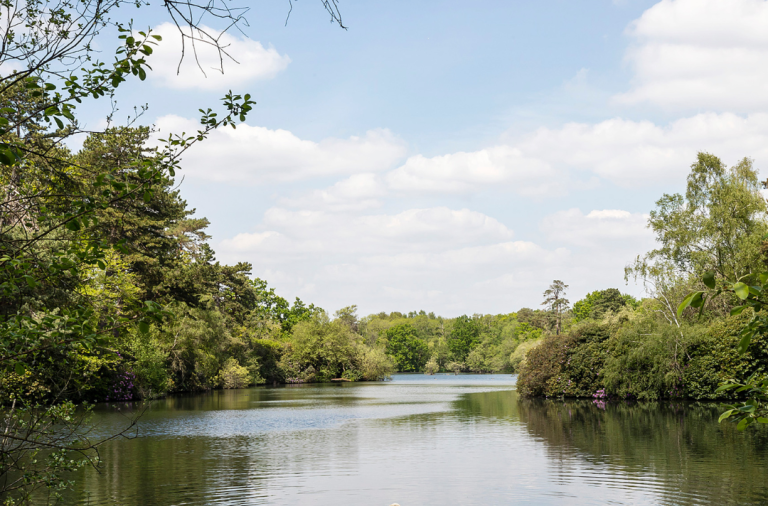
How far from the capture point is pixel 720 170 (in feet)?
143

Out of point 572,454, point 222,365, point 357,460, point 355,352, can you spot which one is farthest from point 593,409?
point 355,352

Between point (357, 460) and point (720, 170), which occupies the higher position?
point (720, 170)

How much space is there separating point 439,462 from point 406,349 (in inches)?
4966

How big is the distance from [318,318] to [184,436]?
62.2m

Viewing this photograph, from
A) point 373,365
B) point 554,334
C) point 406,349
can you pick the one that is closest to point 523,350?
point 554,334

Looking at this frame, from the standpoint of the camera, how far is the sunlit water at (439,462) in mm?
12141

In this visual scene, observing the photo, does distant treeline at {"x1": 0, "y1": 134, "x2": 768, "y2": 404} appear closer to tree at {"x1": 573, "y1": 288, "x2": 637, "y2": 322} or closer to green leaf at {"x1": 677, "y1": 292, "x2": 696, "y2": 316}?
green leaf at {"x1": 677, "y1": 292, "x2": 696, "y2": 316}

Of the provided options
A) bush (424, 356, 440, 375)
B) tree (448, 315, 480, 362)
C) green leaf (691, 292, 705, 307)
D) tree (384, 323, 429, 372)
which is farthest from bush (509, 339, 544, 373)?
tree (384, 323, 429, 372)

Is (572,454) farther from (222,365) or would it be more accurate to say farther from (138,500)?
(222,365)

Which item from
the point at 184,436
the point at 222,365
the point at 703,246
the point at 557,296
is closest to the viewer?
the point at 184,436

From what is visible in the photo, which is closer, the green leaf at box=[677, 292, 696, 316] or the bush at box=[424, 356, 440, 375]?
the green leaf at box=[677, 292, 696, 316]

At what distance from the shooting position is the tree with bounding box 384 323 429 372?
141000 mm

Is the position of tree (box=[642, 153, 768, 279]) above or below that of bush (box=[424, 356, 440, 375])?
above

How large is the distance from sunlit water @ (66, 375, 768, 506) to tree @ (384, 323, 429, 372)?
114 metres
